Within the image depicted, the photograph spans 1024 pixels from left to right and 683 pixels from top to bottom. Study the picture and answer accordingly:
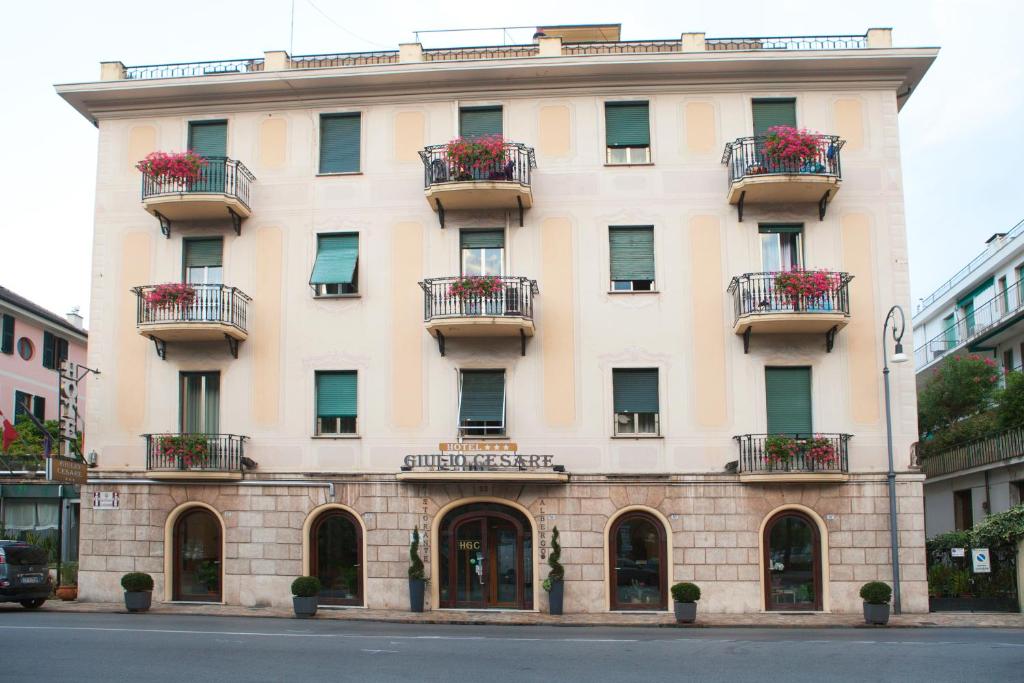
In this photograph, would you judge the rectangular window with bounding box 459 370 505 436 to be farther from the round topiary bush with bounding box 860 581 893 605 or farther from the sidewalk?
the round topiary bush with bounding box 860 581 893 605

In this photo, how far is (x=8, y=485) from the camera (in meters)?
33.6

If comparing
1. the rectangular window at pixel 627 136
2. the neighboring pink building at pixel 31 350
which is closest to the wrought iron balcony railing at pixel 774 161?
the rectangular window at pixel 627 136

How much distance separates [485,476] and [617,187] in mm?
7647

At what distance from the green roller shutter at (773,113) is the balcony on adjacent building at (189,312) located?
1326 cm

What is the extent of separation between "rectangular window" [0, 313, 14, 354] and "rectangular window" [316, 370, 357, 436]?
20.7 metres

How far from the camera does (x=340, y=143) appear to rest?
27.4 meters

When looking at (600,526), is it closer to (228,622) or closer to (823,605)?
(823,605)

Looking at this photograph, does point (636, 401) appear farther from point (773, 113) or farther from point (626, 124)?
point (773, 113)

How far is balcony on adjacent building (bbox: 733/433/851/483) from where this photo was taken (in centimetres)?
2434

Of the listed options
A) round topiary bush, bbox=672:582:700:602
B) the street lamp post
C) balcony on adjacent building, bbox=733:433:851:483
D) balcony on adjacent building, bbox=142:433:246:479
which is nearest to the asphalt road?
round topiary bush, bbox=672:582:700:602

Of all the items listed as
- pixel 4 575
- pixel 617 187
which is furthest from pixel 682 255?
pixel 4 575

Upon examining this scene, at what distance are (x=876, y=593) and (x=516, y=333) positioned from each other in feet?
31.8

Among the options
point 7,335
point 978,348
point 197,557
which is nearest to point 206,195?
point 197,557

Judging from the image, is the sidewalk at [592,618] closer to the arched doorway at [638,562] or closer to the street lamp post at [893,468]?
the arched doorway at [638,562]
